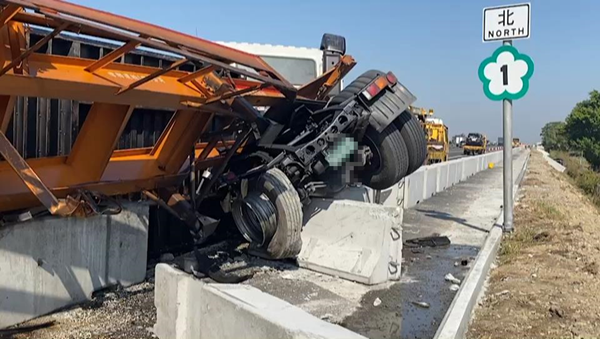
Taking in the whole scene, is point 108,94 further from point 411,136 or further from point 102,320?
point 411,136

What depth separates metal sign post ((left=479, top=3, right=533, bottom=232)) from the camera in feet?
25.3

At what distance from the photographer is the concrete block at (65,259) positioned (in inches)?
160

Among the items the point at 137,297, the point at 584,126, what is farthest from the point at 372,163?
the point at 584,126

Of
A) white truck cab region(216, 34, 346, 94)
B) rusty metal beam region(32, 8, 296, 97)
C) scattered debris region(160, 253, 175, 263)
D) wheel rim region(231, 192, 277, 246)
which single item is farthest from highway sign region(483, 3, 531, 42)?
scattered debris region(160, 253, 175, 263)

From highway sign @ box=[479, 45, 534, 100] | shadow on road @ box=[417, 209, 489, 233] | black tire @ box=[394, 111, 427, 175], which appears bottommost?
shadow on road @ box=[417, 209, 489, 233]

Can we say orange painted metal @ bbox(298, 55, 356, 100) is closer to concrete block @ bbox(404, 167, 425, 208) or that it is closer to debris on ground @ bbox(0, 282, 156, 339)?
debris on ground @ bbox(0, 282, 156, 339)

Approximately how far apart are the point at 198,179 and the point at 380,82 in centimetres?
222

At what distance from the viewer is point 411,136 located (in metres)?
6.43

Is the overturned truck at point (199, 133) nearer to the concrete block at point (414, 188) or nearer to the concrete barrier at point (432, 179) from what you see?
the concrete block at point (414, 188)

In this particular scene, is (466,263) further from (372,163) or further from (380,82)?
(380,82)

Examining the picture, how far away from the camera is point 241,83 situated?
5.75m

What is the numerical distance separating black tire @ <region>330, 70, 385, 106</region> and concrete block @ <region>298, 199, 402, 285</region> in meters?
1.12

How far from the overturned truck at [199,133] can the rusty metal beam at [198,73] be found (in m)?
0.02

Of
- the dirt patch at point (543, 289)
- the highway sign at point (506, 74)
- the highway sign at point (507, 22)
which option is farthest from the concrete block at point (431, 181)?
the highway sign at point (507, 22)
